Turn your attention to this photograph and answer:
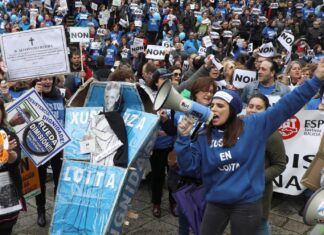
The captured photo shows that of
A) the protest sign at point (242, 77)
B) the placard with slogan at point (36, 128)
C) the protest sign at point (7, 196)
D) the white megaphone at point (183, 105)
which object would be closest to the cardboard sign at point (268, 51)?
the protest sign at point (242, 77)

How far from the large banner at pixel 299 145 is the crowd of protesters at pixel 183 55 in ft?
0.81

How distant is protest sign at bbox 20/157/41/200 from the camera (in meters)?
4.73

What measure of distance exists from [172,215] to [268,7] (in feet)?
53.5

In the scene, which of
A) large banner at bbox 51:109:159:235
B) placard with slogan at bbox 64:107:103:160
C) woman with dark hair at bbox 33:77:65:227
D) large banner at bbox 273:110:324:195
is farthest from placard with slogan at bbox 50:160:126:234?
large banner at bbox 273:110:324:195

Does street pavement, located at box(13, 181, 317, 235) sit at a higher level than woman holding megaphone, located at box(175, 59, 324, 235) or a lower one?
lower

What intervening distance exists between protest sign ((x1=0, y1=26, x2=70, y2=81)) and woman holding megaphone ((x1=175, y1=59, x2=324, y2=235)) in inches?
101

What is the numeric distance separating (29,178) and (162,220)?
159 cm

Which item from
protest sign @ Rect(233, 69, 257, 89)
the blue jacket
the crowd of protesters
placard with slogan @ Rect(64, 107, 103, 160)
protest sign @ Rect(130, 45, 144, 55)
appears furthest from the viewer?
protest sign @ Rect(130, 45, 144, 55)

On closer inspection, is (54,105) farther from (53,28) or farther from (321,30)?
(321,30)

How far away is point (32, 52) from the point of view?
16.5ft

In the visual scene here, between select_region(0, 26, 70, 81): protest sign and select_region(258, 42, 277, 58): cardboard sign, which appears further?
→ select_region(258, 42, 277, 58): cardboard sign

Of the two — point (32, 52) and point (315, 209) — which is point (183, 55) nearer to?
point (32, 52)

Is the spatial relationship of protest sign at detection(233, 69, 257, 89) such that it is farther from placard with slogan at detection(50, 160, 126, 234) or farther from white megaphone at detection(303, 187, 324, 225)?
white megaphone at detection(303, 187, 324, 225)

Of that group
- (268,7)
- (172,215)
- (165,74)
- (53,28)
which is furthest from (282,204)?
(268,7)
